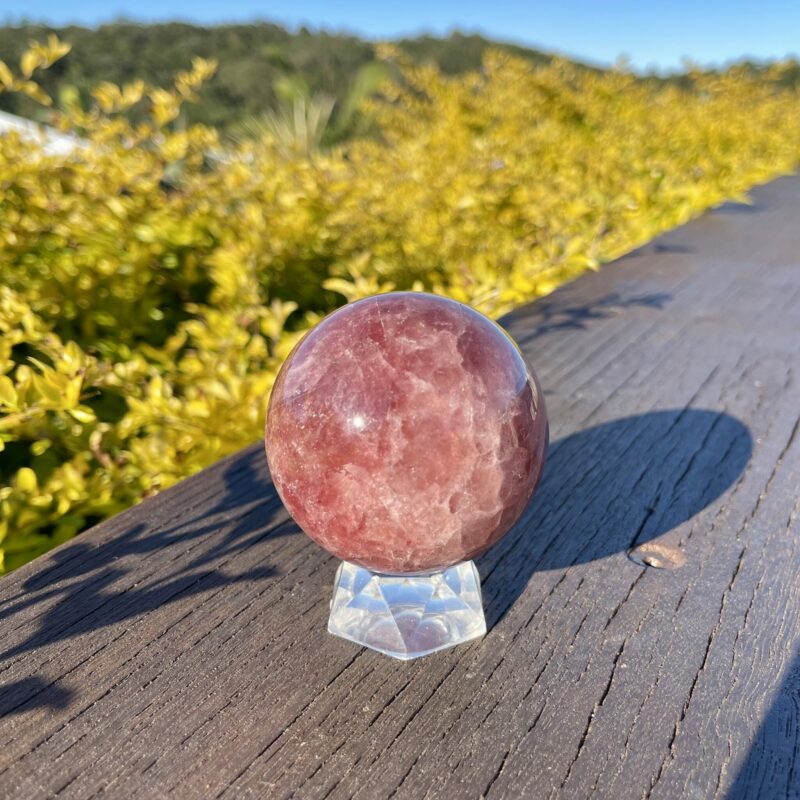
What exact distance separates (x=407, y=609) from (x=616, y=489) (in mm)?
609

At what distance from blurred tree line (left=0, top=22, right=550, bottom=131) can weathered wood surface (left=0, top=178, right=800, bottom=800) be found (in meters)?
16.8

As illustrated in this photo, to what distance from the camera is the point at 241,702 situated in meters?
0.97

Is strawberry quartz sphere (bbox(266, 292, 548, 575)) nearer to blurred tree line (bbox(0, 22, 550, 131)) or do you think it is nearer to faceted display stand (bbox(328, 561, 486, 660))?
faceted display stand (bbox(328, 561, 486, 660))

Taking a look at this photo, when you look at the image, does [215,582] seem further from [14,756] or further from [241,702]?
[14,756]

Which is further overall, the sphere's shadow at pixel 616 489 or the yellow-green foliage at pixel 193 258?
the yellow-green foliage at pixel 193 258

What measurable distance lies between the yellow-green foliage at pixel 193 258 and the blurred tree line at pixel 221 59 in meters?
14.3

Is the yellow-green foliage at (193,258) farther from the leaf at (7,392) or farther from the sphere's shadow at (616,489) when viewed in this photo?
the sphere's shadow at (616,489)

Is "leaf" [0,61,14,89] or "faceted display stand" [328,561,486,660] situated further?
"leaf" [0,61,14,89]

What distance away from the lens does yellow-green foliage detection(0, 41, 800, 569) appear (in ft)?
5.73

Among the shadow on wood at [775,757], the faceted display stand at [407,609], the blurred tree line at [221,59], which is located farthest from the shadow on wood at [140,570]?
the blurred tree line at [221,59]

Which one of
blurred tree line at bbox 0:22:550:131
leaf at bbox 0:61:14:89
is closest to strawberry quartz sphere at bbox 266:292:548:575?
leaf at bbox 0:61:14:89

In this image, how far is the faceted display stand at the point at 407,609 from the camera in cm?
109

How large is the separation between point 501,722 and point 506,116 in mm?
6084

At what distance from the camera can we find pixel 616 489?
1527 millimetres
